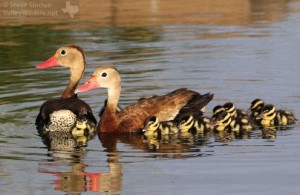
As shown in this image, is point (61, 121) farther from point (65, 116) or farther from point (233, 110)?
point (233, 110)

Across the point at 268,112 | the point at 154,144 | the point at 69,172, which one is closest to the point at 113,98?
the point at 154,144

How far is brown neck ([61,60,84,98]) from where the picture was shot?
584 inches

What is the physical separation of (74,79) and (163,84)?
1672mm

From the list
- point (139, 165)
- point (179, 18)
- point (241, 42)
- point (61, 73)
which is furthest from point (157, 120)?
point (179, 18)

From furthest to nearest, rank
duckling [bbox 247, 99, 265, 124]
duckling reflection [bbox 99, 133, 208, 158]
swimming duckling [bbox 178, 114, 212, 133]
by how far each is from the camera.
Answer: duckling [bbox 247, 99, 265, 124] → swimming duckling [bbox 178, 114, 212, 133] → duckling reflection [bbox 99, 133, 208, 158]

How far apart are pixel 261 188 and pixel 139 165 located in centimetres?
168

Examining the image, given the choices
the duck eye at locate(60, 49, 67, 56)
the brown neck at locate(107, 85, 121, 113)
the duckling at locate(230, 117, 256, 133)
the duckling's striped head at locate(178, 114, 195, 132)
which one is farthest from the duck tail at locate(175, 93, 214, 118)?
the duck eye at locate(60, 49, 67, 56)

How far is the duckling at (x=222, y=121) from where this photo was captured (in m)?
13.3

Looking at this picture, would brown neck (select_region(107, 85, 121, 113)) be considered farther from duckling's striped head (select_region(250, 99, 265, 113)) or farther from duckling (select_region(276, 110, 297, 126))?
duckling (select_region(276, 110, 297, 126))

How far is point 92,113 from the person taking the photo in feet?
46.8

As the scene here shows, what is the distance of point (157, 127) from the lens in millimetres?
13156

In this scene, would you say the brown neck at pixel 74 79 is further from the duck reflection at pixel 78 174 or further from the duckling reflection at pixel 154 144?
the duck reflection at pixel 78 174

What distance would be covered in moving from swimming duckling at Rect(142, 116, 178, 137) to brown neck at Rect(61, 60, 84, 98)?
194cm

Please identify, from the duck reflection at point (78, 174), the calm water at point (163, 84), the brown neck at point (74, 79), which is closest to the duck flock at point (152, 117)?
the calm water at point (163, 84)
